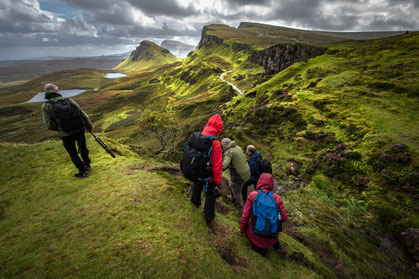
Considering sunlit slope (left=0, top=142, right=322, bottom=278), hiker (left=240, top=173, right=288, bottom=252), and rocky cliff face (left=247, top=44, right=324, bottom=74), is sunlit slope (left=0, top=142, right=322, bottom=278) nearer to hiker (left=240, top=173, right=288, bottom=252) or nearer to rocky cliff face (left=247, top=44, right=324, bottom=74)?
hiker (left=240, top=173, right=288, bottom=252)

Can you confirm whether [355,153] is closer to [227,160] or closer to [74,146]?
[227,160]

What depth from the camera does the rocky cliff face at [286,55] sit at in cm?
5438

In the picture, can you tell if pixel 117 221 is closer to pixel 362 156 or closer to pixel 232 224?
pixel 232 224

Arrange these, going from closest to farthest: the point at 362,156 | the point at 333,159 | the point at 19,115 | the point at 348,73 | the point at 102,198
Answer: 1. the point at 102,198
2. the point at 362,156
3. the point at 333,159
4. the point at 348,73
5. the point at 19,115

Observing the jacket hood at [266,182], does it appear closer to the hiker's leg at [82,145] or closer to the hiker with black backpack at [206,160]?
the hiker with black backpack at [206,160]

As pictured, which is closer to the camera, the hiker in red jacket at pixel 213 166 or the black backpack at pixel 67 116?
the hiker in red jacket at pixel 213 166

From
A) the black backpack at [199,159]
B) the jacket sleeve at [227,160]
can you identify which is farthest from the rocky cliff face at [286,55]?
the black backpack at [199,159]

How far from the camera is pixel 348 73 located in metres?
28.5

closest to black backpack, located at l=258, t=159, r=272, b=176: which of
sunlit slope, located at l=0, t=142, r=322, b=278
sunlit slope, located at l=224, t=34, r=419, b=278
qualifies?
sunlit slope, located at l=0, t=142, r=322, b=278

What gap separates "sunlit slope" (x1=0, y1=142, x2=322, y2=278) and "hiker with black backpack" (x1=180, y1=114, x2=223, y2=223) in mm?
1363

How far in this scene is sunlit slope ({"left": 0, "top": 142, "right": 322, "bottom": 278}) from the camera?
4359mm

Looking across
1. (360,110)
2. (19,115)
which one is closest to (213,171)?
(360,110)

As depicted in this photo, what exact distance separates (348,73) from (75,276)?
128 feet

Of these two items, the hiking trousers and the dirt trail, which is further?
the dirt trail
